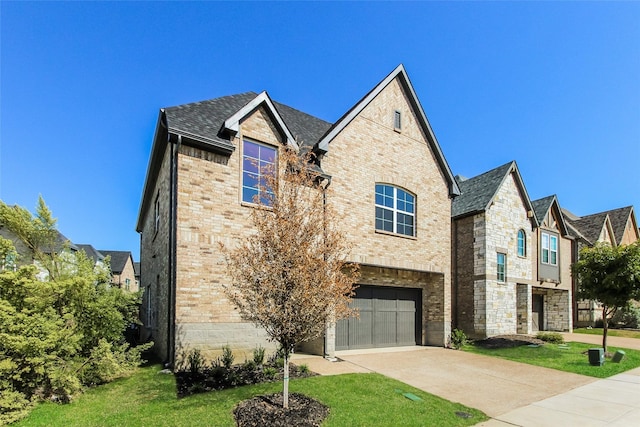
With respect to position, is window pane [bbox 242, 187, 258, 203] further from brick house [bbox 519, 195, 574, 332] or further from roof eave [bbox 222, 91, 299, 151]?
brick house [bbox 519, 195, 574, 332]

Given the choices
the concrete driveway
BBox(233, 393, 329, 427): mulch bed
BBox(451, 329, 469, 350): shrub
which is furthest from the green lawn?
BBox(233, 393, 329, 427): mulch bed

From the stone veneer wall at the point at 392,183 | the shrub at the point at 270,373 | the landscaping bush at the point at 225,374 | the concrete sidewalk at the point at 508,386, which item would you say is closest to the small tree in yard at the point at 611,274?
the concrete sidewalk at the point at 508,386

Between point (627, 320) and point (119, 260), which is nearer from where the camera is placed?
point (627, 320)

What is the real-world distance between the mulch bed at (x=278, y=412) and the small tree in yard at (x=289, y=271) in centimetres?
30

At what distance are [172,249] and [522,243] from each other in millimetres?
19368

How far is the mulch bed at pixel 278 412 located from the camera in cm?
618

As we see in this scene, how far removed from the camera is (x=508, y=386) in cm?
946

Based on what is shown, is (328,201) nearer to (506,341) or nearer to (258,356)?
(258,356)

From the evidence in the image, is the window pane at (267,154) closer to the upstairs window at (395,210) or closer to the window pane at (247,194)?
the window pane at (247,194)

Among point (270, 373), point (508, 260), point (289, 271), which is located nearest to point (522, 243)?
point (508, 260)

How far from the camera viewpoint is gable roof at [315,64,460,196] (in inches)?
526

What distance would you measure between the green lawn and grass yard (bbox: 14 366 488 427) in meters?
6.62

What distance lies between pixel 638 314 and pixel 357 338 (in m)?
23.0

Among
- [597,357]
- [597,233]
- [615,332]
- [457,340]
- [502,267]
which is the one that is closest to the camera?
[597,357]
